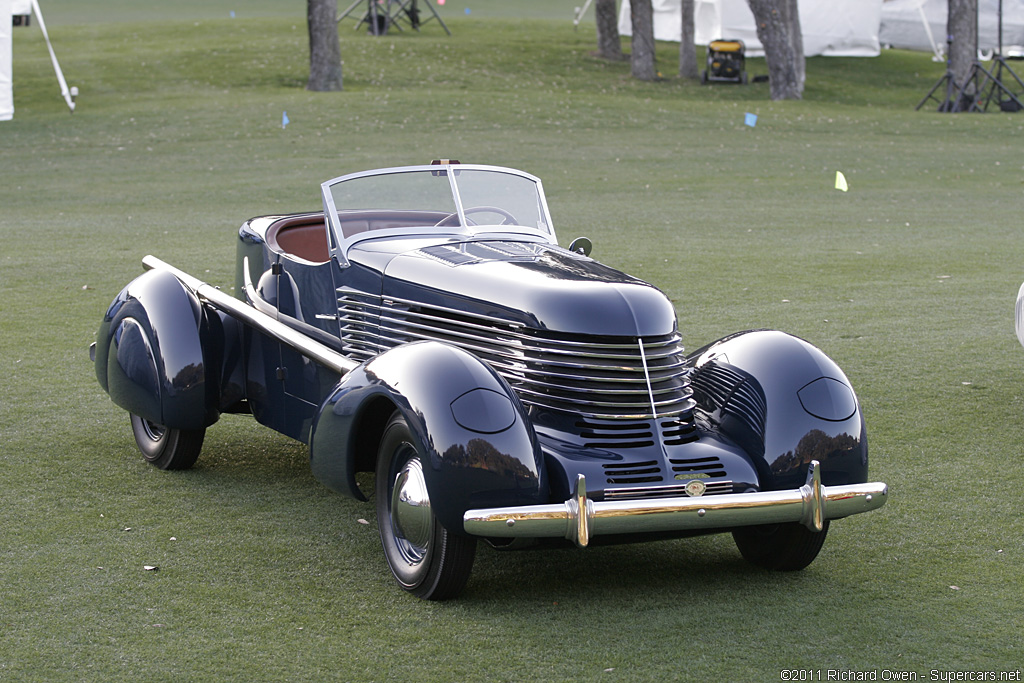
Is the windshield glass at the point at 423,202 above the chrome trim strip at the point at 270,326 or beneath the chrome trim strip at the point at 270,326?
above

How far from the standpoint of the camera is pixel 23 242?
41.9 ft

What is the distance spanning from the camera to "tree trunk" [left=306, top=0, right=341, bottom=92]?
24.2 metres

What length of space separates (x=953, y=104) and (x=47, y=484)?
26.4 metres

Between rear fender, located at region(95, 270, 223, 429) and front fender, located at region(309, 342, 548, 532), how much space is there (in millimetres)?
1479

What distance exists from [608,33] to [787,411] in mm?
32546

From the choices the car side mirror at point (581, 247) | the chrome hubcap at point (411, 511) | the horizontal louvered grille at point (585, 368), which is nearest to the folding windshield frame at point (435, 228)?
the car side mirror at point (581, 247)

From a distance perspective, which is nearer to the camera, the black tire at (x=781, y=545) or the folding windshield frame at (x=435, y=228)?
the black tire at (x=781, y=545)

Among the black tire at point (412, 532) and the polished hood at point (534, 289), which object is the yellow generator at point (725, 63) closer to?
the polished hood at point (534, 289)

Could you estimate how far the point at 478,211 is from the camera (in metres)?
5.70

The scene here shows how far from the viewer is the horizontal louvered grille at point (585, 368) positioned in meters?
4.49

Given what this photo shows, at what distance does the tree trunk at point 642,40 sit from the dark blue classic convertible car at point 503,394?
26794mm

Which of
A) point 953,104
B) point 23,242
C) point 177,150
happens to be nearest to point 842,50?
point 953,104

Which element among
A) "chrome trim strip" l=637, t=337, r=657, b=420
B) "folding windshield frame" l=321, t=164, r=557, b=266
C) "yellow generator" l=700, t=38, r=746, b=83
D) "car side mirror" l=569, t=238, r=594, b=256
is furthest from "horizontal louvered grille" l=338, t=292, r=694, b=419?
"yellow generator" l=700, t=38, r=746, b=83

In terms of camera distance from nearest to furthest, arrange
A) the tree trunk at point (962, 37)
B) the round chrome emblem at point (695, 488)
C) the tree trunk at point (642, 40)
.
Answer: the round chrome emblem at point (695, 488), the tree trunk at point (962, 37), the tree trunk at point (642, 40)
